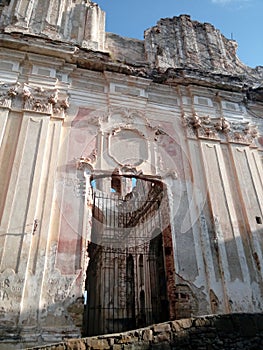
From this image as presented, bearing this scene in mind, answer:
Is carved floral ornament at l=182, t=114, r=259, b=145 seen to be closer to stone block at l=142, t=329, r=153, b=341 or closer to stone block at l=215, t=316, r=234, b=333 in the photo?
stone block at l=215, t=316, r=234, b=333

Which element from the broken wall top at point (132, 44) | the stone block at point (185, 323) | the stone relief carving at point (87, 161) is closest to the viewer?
the stone block at point (185, 323)

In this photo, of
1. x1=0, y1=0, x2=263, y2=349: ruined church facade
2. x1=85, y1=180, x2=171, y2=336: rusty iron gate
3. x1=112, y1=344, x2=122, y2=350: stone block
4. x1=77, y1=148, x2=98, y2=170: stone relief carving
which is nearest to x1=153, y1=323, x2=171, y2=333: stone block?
x1=112, y1=344, x2=122, y2=350: stone block

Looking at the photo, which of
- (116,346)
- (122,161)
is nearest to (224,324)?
(116,346)

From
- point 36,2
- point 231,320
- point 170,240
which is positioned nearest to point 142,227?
point 170,240

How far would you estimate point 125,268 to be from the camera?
1171 centimetres

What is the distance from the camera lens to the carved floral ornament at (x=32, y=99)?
263 inches

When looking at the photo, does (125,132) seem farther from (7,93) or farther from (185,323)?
(185,323)

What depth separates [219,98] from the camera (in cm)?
853

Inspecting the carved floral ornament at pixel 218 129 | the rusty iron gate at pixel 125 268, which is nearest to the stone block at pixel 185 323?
the rusty iron gate at pixel 125 268

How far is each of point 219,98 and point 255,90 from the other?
1392mm

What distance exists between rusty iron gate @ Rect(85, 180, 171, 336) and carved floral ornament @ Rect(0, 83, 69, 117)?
336cm

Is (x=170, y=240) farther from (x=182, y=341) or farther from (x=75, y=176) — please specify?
(x=182, y=341)

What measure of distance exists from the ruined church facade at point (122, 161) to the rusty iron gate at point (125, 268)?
0.12 meters

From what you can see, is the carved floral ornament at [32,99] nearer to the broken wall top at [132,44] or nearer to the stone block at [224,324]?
the broken wall top at [132,44]
